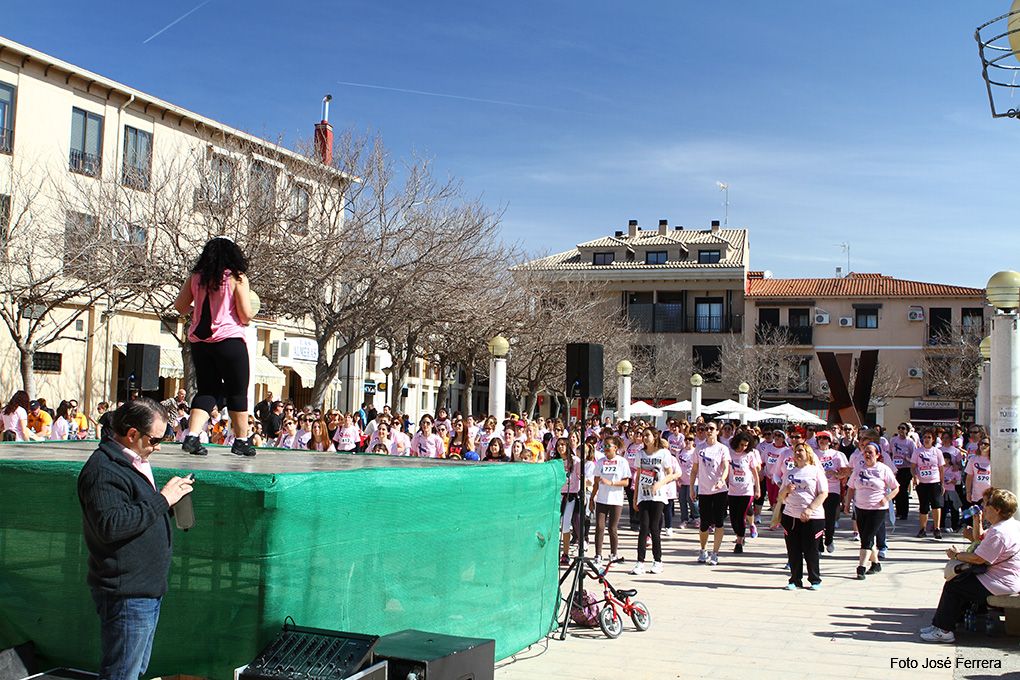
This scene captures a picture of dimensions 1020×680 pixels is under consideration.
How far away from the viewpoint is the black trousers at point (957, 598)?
852 centimetres

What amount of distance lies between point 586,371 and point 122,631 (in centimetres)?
608

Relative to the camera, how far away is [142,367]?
14.6 metres

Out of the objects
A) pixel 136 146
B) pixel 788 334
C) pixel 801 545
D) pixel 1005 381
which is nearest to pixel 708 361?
pixel 788 334

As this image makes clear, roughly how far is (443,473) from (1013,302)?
7.95 meters

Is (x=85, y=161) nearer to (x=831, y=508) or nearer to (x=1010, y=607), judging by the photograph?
(x=831, y=508)

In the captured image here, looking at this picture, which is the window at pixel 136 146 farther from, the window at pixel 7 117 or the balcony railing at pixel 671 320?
the balcony railing at pixel 671 320

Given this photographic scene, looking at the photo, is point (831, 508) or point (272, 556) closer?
point (272, 556)

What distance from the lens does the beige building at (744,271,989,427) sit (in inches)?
2074

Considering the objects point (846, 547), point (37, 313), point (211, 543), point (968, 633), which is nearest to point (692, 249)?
point (37, 313)

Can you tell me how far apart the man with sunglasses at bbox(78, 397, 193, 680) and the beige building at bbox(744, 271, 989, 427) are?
168 ft

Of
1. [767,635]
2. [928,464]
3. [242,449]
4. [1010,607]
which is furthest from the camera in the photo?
[928,464]

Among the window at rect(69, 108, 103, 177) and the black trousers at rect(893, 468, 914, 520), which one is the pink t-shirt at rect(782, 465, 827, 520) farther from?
the window at rect(69, 108, 103, 177)

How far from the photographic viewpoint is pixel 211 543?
5316 mm

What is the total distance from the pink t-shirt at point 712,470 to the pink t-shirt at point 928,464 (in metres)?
4.60
